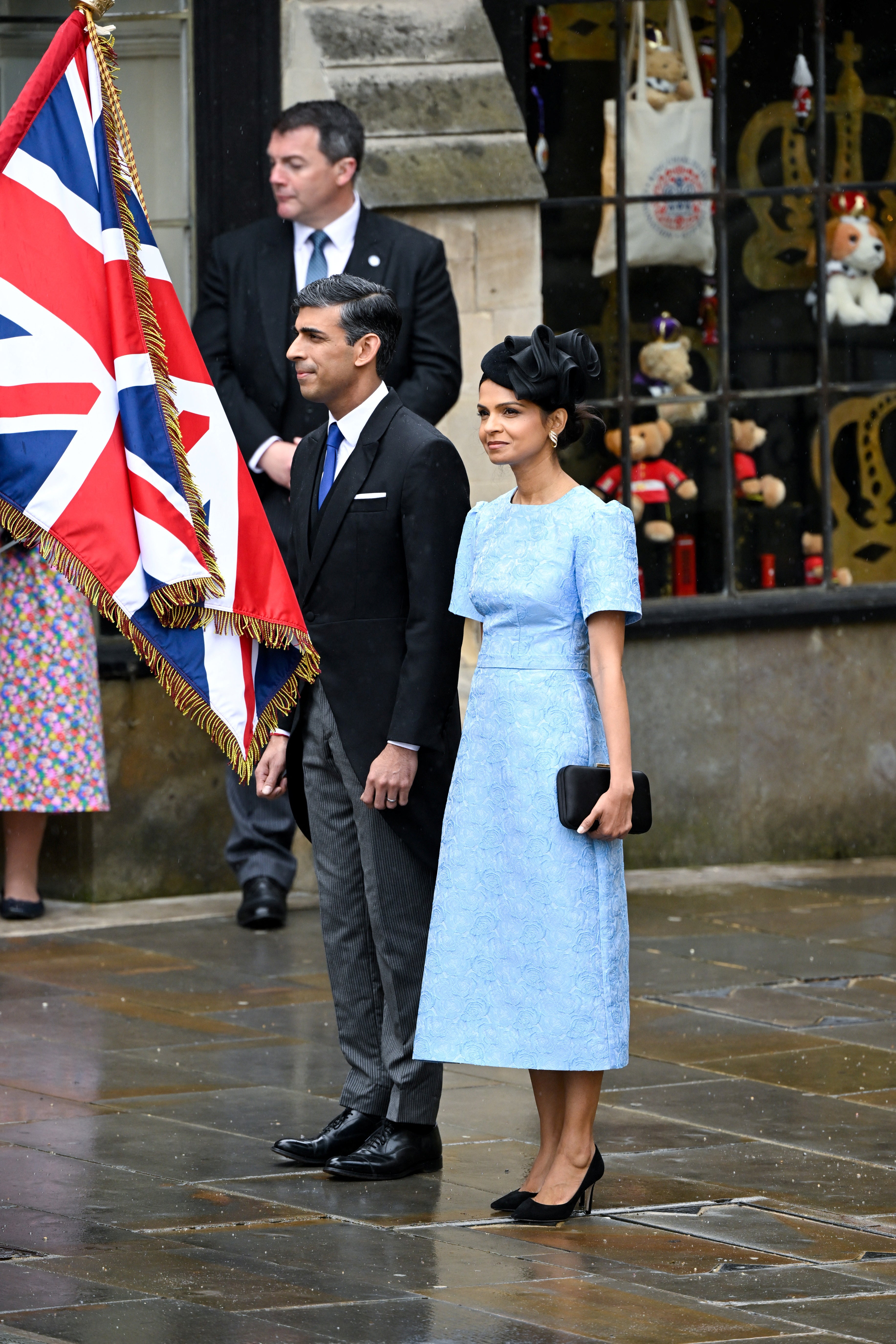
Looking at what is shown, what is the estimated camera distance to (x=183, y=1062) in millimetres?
6508

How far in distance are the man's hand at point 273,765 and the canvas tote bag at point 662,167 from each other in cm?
433

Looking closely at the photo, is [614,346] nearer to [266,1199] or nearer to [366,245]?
[366,245]

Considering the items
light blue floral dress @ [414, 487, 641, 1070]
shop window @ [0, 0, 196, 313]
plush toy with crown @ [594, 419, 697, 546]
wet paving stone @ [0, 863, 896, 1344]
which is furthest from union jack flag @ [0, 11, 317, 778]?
plush toy with crown @ [594, 419, 697, 546]

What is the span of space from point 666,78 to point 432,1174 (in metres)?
5.43

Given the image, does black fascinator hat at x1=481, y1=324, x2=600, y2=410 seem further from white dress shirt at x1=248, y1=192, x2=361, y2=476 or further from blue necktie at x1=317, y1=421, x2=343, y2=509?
white dress shirt at x1=248, y1=192, x2=361, y2=476

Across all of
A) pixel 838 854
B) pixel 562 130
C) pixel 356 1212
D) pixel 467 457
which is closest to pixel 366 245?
pixel 467 457

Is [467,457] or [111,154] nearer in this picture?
[111,154]

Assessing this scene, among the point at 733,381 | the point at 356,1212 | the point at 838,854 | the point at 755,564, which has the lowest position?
the point at 356,1212

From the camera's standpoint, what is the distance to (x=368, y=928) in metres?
5.66

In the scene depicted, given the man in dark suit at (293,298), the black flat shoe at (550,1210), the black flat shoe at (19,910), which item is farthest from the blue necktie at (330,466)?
the black flat shoe at (19,910)

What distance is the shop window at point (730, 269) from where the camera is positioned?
952 centimetres

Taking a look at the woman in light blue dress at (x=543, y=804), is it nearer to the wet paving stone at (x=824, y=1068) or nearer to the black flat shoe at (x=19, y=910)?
the wet paving stone at (x=824, y=1068)

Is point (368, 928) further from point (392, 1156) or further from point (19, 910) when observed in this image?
point (19, 910)

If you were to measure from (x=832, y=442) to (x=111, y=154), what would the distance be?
16.6 feet
